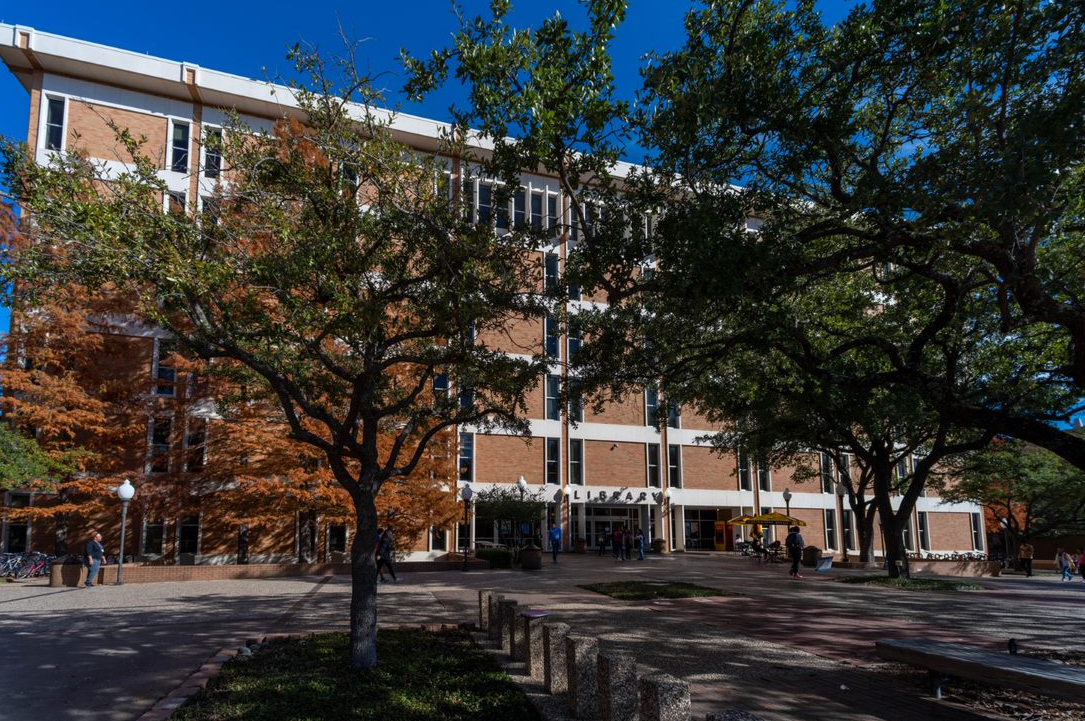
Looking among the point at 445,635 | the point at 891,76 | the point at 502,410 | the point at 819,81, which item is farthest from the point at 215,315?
the point at 891,76

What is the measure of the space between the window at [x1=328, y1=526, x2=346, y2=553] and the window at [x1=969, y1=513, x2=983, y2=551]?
141 ft

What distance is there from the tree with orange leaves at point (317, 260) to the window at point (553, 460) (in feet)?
92.5

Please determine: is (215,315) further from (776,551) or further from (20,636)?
(776,551)

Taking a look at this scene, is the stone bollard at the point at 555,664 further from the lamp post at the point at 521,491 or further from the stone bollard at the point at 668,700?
the lamp post at the point at 521,491

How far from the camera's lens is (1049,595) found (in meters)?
19.9

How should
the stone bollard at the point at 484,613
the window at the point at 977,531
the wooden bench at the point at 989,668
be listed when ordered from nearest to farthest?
the wooden bench at the point at 989,668
the stone bollard at the point at 484,613
the window at the point at 977,531

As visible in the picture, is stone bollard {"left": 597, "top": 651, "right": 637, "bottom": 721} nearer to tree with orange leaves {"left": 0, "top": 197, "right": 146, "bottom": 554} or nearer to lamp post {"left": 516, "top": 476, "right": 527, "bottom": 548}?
tree with orange leaves {"left": 0, "top": 197, "right": 146, "bottom": 554}

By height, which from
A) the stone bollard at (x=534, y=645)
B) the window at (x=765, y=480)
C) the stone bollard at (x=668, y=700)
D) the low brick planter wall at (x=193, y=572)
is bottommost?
the low brick planter wall at (x=193, y=572)

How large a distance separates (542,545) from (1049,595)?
23464 millimetres

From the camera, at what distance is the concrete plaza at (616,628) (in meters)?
7.73

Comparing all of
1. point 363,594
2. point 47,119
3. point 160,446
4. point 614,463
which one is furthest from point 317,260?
point 614,463

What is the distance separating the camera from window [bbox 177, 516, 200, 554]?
100 ft

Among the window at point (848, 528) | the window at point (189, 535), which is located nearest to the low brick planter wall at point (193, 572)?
the window at point (189, 535)

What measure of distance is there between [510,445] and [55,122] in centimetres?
2502
